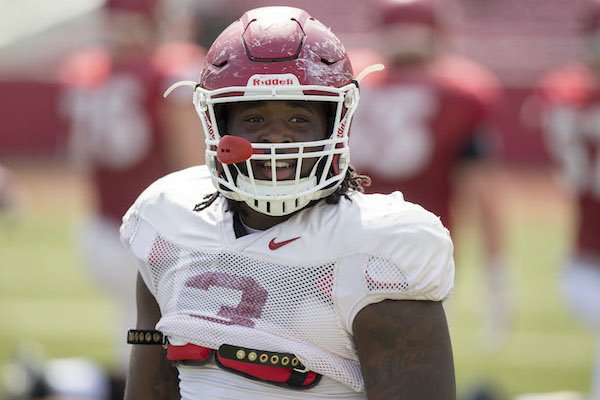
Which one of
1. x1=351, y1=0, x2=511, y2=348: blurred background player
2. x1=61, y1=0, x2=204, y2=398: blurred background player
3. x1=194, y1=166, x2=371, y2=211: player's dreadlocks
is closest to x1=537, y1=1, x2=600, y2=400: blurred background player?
x1=351, y1=0, x2=511, y2=348: blurred background player

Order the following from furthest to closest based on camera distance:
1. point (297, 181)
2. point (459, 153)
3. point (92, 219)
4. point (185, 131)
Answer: point (92, 219), point (185, 131), point (459, 153), point (297, 181)

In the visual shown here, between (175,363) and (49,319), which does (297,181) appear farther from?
(49,319)

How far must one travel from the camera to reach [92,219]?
667cm

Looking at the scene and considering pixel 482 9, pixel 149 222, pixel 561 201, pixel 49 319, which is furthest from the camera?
pixel 482 9

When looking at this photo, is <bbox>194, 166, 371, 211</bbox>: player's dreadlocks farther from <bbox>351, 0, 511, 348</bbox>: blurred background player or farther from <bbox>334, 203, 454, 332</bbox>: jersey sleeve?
<bbox>351, 0, 511, 348</bbox>: blurred background player

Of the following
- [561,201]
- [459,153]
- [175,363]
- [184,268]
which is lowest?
[561,201]

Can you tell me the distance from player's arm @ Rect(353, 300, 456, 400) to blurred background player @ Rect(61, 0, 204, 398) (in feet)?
12.9

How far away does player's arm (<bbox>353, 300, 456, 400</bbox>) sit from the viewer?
2332 mm

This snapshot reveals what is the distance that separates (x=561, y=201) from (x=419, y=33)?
10763mm

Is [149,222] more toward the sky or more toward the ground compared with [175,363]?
more toward the sky

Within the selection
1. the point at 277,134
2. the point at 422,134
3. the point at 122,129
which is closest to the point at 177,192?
the point at 277,134

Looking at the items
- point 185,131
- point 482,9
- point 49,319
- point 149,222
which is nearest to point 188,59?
point 185,131

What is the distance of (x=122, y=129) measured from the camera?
6.41 metres

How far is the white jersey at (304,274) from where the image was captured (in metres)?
2.33
